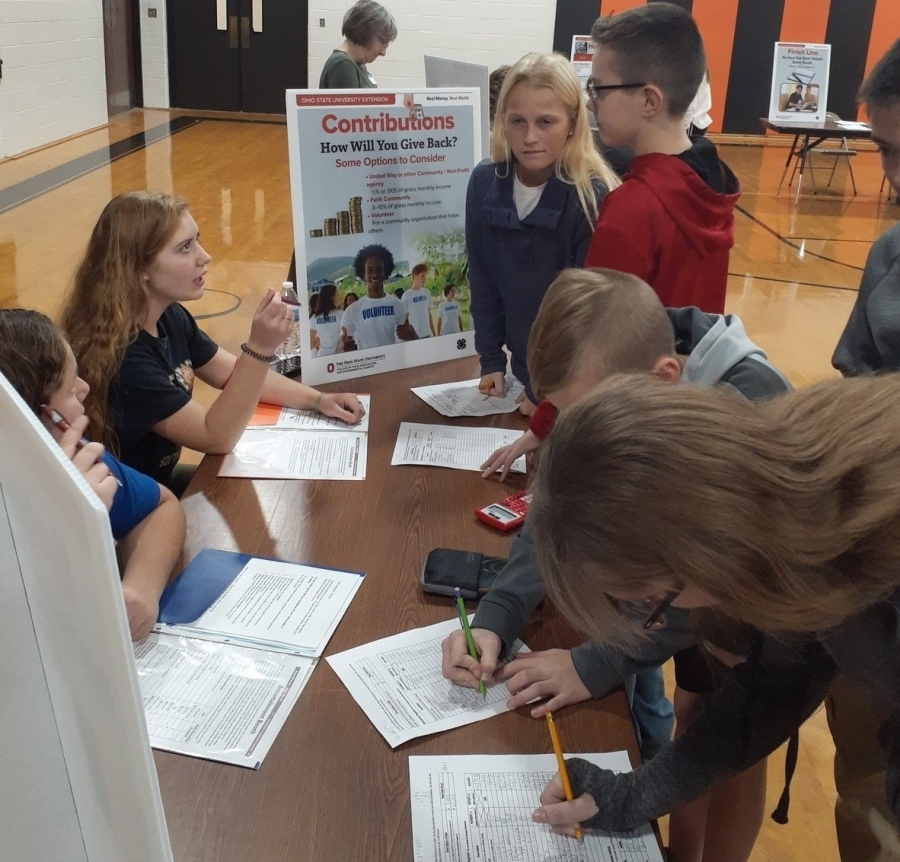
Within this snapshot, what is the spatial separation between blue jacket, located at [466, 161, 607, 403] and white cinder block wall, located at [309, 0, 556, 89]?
28.1 feet

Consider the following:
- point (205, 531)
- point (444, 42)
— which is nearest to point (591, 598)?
point (205, 531)

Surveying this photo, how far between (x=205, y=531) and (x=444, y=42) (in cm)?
983

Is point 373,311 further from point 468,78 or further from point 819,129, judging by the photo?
point 819,129

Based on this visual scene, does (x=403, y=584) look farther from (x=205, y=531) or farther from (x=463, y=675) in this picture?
(x=205, y=531)

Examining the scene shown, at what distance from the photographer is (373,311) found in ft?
7.16

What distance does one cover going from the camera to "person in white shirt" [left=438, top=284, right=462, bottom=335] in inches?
90.2

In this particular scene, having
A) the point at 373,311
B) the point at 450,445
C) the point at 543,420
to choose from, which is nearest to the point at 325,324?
the point at 373,311

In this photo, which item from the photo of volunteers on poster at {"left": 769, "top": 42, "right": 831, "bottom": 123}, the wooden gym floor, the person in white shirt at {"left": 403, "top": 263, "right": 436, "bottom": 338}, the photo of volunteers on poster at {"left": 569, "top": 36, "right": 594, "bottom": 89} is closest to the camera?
the person in white shirt at {"left": 403, "top": 263, "right": 436, "bottom": 338}

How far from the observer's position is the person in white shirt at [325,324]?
2107 mm

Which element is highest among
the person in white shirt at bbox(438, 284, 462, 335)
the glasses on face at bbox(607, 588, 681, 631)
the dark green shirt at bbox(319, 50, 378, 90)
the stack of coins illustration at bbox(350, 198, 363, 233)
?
the dark green shirt at bbox(319, 50, 378, 90)

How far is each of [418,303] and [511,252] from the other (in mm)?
292

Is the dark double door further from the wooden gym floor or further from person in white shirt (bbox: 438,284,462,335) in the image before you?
person in white shirt (bbox: 438,284,462,335)

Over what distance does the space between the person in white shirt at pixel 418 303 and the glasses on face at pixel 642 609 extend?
1468 millimetres

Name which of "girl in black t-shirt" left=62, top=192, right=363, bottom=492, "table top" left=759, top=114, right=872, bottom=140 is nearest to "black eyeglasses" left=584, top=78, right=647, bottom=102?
"girl in black t-shirt" left=62, top=192, right=363, bottom=492
